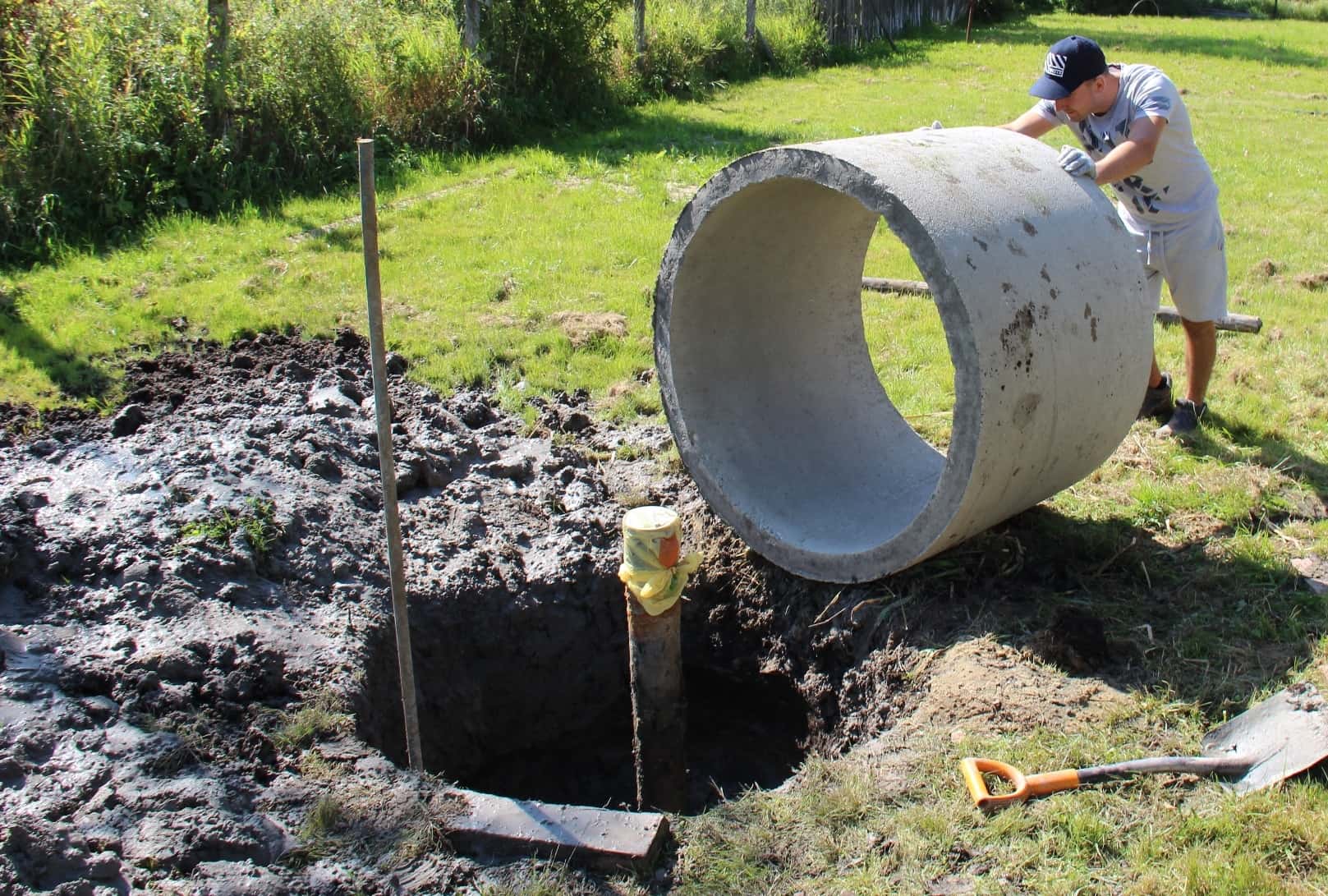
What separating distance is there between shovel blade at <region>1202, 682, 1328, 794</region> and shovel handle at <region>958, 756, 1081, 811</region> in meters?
0.43

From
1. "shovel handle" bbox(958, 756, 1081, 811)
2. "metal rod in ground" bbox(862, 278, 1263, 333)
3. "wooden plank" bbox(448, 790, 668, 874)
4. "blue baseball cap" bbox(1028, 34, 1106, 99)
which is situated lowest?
"wooden plank" bbox(448, 790, 668, 874)

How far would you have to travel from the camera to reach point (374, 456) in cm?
516

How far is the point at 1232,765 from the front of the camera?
10.3 ft

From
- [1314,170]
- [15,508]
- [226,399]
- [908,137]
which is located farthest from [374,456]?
[1314,170]

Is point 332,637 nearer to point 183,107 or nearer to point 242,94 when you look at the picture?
point 183,107

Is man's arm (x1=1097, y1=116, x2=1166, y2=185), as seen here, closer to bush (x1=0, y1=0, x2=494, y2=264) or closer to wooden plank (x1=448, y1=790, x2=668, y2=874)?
wooden plank (x1=448, y1=790, x2=668, y2=874)

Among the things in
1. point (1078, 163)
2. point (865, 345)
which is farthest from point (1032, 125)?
point (865, 345)

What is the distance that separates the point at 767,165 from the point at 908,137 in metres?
0.54

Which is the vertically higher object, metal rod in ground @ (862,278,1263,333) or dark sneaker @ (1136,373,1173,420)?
metal rod in ground @ (862,278,1263,333)

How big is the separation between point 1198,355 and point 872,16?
16.1 m

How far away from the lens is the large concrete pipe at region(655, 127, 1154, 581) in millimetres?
3615

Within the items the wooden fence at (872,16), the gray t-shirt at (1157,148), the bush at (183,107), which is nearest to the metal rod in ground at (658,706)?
the gray t-shirt at (1157,148)

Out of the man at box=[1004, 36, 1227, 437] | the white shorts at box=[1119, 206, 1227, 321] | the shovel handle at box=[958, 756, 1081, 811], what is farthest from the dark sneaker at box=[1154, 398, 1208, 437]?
the shovel handle at box=[958, 756, 1081, 811]

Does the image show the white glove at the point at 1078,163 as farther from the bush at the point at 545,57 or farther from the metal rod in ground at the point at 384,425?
the bush at the point at 545,57
